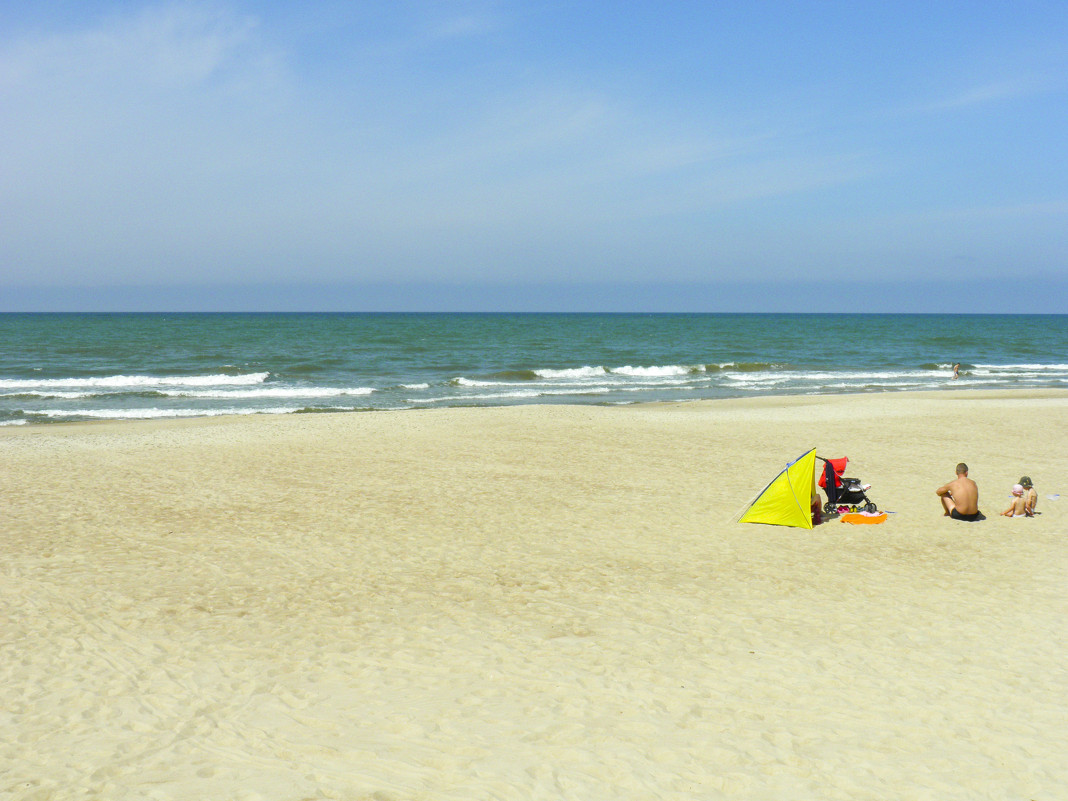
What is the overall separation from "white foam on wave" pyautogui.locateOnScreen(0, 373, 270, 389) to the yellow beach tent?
1014 inches

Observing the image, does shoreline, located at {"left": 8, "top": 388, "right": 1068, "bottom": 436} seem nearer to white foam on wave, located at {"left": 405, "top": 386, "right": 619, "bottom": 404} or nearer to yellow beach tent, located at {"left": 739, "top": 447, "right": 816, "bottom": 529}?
white foam on wave, located at {"left": 405, "top": 386, "right": 619, "bottom": 404}

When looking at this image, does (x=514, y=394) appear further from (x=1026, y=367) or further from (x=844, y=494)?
(x=1026, y=367)

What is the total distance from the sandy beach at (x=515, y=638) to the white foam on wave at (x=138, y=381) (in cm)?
1829

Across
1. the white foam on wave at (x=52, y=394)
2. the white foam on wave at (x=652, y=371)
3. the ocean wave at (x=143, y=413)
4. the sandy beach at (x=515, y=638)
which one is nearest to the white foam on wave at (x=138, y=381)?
the white foam on wave at (x=52, y=394)

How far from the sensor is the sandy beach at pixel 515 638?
16.8ft

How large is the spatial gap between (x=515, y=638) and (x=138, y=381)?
1167 inches

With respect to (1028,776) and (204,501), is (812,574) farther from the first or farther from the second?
(204,501)

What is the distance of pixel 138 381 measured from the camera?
32344mm

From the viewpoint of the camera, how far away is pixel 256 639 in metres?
7.15

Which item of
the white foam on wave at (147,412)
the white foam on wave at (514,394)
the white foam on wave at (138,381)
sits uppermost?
the white foam on wave at (138,381)

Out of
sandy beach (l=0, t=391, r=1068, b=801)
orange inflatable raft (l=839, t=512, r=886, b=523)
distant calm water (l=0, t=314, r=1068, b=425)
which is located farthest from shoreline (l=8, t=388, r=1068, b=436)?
orange inflatable raft (l=839, t=512, r=886, b=523)

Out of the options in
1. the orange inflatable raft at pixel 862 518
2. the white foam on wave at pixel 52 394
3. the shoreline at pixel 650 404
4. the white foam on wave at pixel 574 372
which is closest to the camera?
the orange inflatable raft at pixel 862 518

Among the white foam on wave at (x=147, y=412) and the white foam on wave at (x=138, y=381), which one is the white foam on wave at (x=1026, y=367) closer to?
the white foam on wave at (x=147, y=412)

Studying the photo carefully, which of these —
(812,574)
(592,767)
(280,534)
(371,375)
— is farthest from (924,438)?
(371,375)
